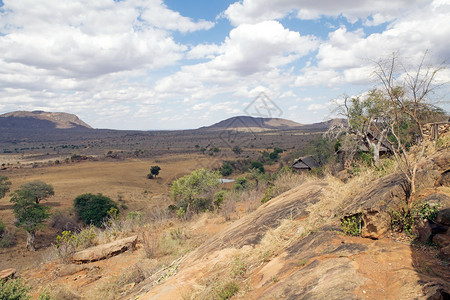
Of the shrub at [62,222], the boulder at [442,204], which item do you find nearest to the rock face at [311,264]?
the boulder at [442,204]

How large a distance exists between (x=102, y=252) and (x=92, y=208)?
53.7 ft

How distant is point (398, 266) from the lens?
3.83 meters

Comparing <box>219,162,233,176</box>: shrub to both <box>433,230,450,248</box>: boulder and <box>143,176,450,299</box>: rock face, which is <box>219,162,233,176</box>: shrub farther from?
<box>433,230,450,248</box>: boulder

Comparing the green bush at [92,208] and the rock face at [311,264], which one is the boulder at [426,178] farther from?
the green bush at [92,208]

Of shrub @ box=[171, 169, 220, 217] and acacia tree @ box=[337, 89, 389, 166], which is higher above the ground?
acacia tree @ box=[337, 89, 389, 166]

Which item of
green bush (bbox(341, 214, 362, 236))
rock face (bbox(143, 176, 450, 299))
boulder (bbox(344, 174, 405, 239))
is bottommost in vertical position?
rock face (bbox(143, 176, 450, 299))

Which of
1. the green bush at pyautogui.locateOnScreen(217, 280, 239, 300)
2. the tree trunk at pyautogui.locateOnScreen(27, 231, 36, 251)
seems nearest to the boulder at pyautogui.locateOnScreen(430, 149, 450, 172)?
the green bush at pyautogui.locateOnScreen(217, 280, 239, 300)

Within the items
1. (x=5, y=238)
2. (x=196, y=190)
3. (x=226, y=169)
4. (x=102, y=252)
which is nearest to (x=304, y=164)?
(x=196, y=190)

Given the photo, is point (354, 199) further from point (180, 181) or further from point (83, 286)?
point (180, 181)

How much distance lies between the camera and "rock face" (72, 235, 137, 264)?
9.95 metres

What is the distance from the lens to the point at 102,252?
33.2ft

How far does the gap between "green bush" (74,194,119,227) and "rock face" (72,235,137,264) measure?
14.3m

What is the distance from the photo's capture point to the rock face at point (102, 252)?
32.7ft

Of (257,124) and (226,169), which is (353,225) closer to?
(257,124)
